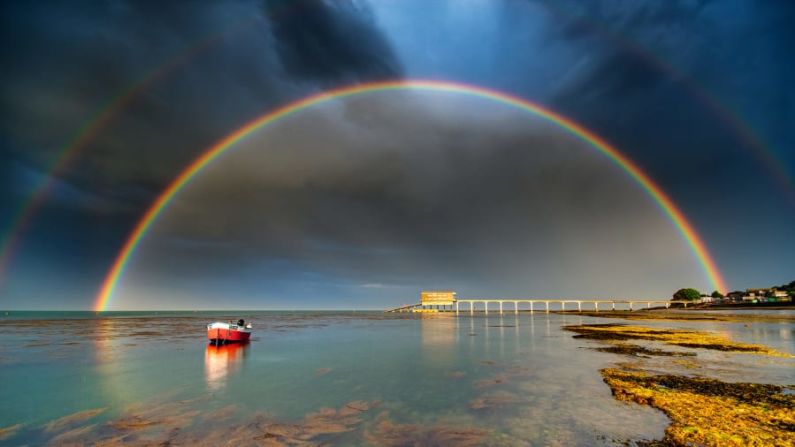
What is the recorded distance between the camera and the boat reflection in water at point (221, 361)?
2333cm

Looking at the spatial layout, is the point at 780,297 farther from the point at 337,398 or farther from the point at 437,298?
the point at 337,398

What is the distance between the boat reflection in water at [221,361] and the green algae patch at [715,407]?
66.1 ft

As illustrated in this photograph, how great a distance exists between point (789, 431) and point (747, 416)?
1362mm

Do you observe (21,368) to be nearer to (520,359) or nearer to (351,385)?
(351,385)

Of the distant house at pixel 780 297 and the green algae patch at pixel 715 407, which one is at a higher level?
the green algae patch at pixel 715 407

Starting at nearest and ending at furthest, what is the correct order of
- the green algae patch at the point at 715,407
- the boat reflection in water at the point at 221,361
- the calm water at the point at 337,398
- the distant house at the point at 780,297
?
the green algae patch at the point at 715,407
the calm water at the point at 337,398
the boat reflection in water at the point at 221,361
the distant house at the point at 780,297

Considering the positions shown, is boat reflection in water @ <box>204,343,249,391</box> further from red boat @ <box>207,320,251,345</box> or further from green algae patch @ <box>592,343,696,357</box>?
green algae patch @ <box>592,343,696,357</box>

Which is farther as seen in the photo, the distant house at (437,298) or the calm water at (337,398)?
the distant house at (437,298)

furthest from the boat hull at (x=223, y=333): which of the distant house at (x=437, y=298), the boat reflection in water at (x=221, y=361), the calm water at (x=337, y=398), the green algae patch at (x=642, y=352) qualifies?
the distant house at (x=437, y=298)

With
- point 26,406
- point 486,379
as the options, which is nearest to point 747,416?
point 486,379

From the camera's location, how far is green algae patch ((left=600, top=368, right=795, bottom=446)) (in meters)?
11.1

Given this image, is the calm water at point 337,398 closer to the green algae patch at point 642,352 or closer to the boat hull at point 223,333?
the green algae patch at point 642,352

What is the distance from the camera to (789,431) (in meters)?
11.4

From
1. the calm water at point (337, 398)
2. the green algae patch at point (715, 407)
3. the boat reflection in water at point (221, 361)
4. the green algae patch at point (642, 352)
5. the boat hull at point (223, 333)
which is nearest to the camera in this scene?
the green algae patch at point (715, 407)
